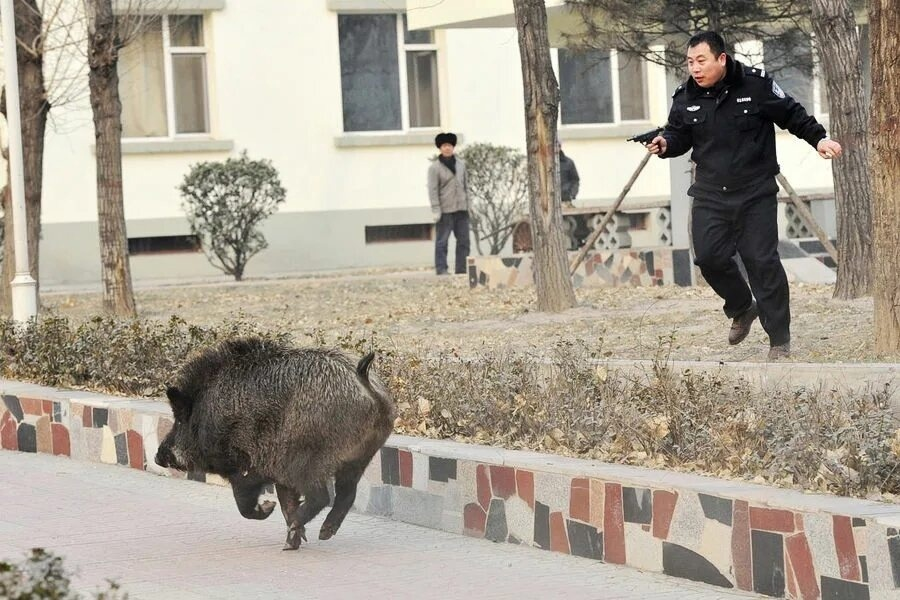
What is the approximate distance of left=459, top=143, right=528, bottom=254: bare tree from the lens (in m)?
27.5

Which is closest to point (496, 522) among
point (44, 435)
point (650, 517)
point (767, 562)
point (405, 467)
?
point (405, 467)

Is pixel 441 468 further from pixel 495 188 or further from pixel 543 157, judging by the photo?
pixel 495 188

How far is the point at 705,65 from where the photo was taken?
31.0 feet

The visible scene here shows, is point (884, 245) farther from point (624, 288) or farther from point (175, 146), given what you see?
point (175, 146)

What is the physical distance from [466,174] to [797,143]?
853cm

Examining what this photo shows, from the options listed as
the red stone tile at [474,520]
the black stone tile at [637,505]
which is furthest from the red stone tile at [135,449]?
the black stone tile at [637,505]

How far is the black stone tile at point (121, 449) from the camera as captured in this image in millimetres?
10055

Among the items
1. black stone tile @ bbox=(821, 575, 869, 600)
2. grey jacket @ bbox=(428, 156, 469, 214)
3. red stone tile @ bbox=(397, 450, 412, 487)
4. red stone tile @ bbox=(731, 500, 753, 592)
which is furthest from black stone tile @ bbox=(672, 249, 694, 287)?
black stone tile @ bbox=(821, 575, 869, 600)

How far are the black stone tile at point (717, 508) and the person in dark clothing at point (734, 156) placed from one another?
3.39 metres

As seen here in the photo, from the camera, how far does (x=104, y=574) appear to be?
705 cm

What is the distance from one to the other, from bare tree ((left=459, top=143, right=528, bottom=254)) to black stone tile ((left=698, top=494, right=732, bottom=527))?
21.2m

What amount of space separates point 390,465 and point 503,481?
0.91m

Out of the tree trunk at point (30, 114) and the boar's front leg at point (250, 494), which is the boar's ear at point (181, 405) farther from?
the tree trunk at point (30, 114)

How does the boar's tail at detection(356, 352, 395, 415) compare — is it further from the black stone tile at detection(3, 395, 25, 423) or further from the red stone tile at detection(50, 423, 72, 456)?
the black stone tile at detection(3, 395, 25, 423)
